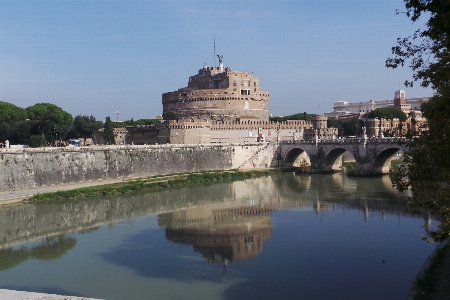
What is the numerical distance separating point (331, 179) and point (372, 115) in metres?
28.3

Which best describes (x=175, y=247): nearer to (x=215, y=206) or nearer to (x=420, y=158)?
(x=215, y=206)

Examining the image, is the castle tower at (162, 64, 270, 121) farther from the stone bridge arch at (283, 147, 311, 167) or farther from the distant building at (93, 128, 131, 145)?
the stone bridge arch at (283, 147, 311, 167)

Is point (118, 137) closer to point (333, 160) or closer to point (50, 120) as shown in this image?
point (50, 120)

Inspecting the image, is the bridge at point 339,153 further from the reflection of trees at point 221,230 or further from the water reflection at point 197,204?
the reflection of trees at point 221,230

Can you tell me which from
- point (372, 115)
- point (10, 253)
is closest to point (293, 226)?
point (10, 253)

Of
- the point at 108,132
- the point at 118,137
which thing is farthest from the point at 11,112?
the point at 118,137

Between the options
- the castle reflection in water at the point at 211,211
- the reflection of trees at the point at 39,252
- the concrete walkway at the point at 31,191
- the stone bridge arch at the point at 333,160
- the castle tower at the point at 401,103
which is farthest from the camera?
the castle tower at the point at 401,103

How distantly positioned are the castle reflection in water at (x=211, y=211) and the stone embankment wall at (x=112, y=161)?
4688 millimetres

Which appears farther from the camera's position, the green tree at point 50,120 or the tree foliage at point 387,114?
the tree foliage at point 387,114

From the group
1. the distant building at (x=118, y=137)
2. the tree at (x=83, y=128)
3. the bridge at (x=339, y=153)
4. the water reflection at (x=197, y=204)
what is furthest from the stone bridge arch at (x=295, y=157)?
the tree at (x=83, y=128)

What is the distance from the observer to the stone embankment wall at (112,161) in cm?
2500

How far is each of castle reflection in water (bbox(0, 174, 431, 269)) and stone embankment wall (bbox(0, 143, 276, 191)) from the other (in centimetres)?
469

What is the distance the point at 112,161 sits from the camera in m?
30.2

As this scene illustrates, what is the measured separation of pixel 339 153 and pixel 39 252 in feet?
86.5
